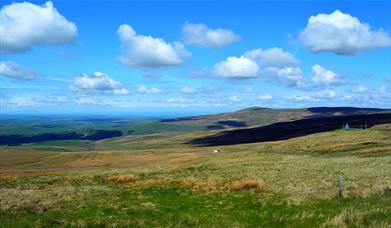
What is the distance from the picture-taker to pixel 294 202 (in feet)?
94.7

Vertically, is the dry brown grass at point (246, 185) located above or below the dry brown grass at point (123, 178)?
above

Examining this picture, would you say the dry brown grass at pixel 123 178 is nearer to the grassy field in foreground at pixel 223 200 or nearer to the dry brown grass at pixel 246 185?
the grassy field in foreground at pixel 223 200

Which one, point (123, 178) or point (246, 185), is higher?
point (246, 185)

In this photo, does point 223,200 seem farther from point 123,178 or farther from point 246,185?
point 123,178

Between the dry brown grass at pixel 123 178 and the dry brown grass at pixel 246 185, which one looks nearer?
the dry brown grass at pixel 246 185

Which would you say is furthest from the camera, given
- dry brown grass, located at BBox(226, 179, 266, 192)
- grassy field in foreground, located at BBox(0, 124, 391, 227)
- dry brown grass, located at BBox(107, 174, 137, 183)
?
dry brown grass, located at BBox(107, 174, 137, 183)

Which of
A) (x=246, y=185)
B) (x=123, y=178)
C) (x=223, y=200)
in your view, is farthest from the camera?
(x=123, y=178)

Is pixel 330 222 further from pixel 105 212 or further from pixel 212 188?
pixel 212 188

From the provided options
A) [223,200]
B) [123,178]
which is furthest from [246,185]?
[123,178]

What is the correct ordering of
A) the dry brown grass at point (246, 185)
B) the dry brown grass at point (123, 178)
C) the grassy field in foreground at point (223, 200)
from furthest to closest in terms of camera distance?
1. the dry brown grass at point (123, 178)
2. the dry brown grass at point (246, 185)
3. the grassy field in foreground at point (223, 200)

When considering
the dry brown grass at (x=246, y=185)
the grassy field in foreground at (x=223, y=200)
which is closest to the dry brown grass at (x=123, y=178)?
the grassy field in foreground at (x=223, y=200)

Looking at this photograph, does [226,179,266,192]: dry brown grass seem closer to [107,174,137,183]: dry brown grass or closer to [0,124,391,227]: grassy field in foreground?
[0,124,391,227]: grassy field in foreground

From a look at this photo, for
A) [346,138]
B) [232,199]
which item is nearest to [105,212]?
[232,199]

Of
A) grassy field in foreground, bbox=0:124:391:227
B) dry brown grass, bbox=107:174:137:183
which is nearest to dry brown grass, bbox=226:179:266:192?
grassy field in foreground, bbox=0:124:391:227
